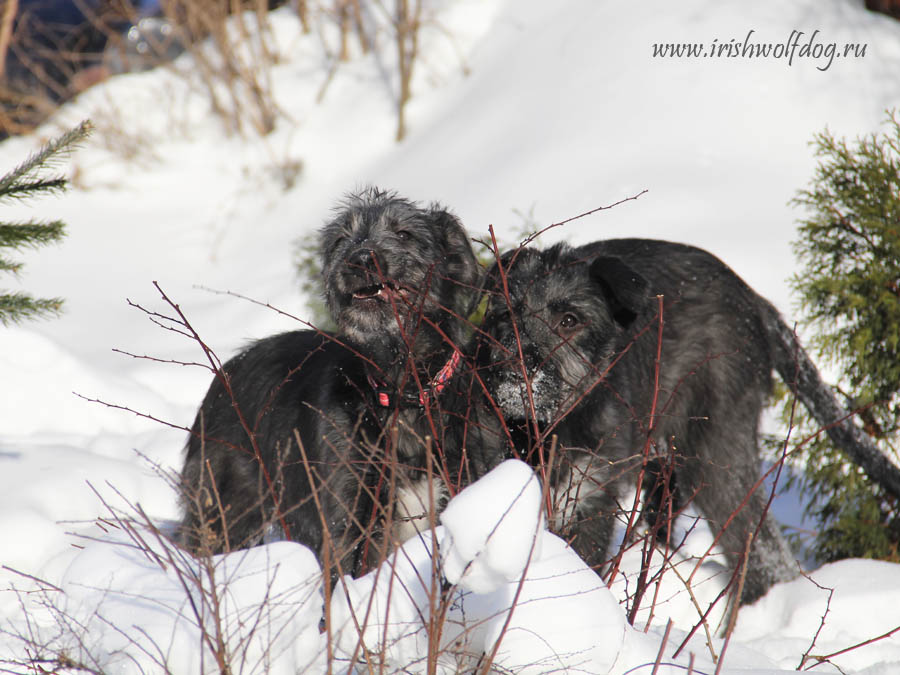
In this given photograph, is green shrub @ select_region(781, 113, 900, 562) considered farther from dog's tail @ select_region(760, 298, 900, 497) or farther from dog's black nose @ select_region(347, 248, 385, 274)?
dog's black nose @ select_region(347, 248, 385, 274)

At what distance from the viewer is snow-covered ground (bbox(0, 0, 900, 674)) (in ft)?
6.87

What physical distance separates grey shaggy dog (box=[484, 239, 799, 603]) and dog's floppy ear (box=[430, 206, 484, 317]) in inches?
7.8

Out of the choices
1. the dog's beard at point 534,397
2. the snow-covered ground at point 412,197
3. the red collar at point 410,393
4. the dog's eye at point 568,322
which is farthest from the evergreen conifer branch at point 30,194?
the dog's eye at point 568,322

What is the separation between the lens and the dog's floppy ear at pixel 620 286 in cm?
350

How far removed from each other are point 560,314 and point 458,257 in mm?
573

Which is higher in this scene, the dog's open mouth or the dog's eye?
the dog's open mouth

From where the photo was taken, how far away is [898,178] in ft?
13.8

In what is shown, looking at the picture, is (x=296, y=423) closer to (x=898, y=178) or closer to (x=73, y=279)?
(x=898, y=178)

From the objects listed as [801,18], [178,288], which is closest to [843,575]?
[801,18]

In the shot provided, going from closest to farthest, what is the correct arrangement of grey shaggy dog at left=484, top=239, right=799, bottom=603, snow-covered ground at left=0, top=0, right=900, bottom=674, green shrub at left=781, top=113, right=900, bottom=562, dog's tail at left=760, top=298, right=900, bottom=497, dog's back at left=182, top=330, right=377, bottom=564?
snow-covered ground at left=0, top=0, right=900, bottom=674
dog's back at left=182, top=330, right=377, bottom=564
grey shaggy dog at left=484, top=239, right=799, bottom=603
dog's tail at left=760, top=298, right=900, bottom=497
green shrub at left=781, top=113, right=900, bottom=562

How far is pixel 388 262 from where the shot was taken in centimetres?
346

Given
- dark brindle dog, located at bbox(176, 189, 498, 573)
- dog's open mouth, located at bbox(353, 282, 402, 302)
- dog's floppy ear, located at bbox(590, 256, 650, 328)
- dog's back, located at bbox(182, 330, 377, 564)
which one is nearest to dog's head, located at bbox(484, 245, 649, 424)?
dog's floppy ear, located at bbox(590, 256, 650, 328)

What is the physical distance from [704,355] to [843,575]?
123cm

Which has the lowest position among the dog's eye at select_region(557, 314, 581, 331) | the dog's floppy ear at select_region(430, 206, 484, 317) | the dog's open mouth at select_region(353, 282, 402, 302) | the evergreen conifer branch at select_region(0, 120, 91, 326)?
the dog's eye at select_region(557, 314, 581, 331)
